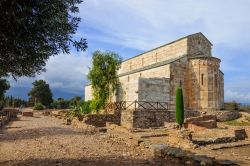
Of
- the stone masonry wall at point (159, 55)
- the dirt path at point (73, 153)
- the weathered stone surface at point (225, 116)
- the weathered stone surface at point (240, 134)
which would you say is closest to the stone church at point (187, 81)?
the stone masonry wall at point (159, 55)

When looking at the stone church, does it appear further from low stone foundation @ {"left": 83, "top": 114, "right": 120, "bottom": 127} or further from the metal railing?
low stone foundation @ {"left": 83, "top": 114, "right": 120, "bottom": 127}

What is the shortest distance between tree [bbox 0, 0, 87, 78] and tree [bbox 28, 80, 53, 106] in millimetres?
74001

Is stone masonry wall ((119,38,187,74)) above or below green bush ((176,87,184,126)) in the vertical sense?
above

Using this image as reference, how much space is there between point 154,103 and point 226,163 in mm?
27744

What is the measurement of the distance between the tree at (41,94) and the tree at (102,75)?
3866 cm

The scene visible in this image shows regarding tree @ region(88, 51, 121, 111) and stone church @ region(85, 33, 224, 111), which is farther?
tree @ region(88, 51, 121, 111)

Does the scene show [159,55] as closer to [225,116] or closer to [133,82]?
[133,82]

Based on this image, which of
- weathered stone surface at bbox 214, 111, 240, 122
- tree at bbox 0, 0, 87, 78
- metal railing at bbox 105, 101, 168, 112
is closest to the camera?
tree at bbox 0, 0, 87, 78

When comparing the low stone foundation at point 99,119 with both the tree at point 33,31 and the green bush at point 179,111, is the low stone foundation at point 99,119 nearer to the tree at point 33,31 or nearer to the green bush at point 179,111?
the green bush at point 179,111

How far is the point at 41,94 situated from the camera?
269 ft

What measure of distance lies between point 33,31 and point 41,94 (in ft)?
250

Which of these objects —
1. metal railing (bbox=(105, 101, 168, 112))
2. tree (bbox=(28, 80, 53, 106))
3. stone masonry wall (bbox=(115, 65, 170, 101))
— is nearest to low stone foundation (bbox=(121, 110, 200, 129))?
metal railing (bbox=(105, 101, 168, 112))

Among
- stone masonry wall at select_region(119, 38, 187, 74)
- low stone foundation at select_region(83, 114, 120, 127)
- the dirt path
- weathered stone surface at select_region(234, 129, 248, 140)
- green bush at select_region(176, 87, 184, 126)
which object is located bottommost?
the dirt path

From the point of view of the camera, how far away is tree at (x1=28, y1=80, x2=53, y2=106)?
269 feet
